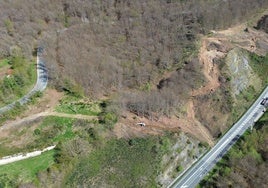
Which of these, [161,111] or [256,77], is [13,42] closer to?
[161,111]

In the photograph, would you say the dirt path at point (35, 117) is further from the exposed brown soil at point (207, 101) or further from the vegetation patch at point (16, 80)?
the exposed brown soil at point (207, 101)

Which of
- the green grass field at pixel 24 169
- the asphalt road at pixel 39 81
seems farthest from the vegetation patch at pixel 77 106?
the green grass field at pixel 24 169

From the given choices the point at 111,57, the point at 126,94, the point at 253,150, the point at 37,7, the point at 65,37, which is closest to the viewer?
the point at 253,150

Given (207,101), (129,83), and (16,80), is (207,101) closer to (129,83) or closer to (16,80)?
(129,83)

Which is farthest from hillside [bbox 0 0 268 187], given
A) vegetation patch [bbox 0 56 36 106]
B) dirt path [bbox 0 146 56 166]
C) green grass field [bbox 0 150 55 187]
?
vegetation patch [bbox 0 56 36 106]

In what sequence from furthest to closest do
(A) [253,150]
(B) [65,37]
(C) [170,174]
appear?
(B) [65,37] → (A) [253,150] → (C) [170,174]

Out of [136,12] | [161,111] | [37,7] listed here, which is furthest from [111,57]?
[37,7]
